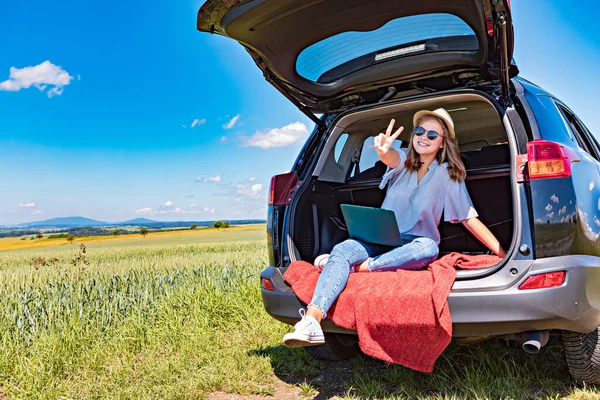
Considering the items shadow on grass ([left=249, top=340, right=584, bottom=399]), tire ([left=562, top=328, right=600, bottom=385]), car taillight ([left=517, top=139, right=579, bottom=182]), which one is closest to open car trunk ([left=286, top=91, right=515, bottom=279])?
shadow on grass ([left=249, top=340, right=584, bottom=399])

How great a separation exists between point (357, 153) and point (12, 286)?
3.86 meters

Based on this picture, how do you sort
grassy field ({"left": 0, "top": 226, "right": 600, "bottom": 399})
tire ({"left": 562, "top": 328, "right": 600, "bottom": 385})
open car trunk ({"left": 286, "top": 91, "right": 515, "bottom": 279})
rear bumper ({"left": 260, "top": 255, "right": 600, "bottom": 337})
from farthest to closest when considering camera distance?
open car trunk ({"left": 286, "top": 91, "right": 515, "bottom": 279}), grassy field ({"left": 0, "top": 226, "right": 600, "bottom": 399}), tire ({"left": 562, "top": 328, "right": 600, "bottom": 385}), rear bumper ({"left": 260, "top": 255, "right": 600, "bottom": 337})

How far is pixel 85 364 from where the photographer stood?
138 inches

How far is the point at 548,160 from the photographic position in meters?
2.43

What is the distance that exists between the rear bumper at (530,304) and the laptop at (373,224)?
55 centimetres

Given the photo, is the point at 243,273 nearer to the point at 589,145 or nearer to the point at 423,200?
the point at 423,200

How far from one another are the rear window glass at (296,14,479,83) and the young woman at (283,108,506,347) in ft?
1.43

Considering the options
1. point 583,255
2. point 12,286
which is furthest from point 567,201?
point 12,286

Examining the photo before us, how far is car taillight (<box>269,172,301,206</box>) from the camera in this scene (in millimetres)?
3328

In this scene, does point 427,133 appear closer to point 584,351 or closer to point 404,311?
point 404,311

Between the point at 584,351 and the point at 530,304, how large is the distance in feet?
2.08

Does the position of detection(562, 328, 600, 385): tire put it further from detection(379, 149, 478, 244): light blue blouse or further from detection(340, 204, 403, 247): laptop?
detection(340, 204, 403, 247): laptop

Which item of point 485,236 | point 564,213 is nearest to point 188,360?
point 485,236

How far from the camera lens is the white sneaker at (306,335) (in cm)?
252
